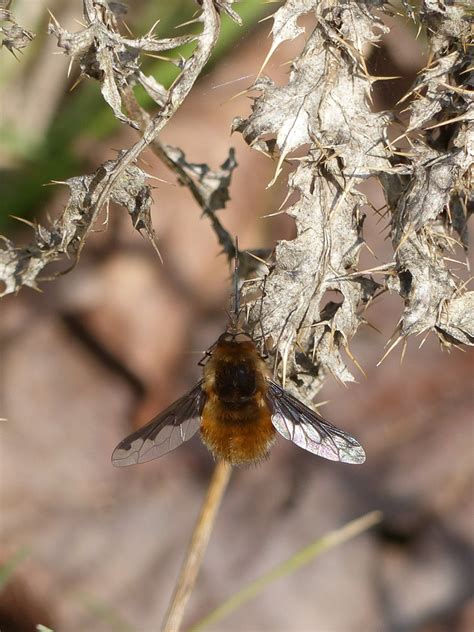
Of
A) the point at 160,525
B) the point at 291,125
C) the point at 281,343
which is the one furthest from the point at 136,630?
the point at 291,125

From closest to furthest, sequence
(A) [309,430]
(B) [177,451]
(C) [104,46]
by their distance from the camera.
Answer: (C) [104,46] → (A) [309,430] → (B) [177,451]

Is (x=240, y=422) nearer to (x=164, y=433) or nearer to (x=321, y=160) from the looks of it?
(x=164, y=433)

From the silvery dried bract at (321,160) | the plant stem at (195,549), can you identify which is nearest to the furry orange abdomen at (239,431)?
the plant stem at (195,549)

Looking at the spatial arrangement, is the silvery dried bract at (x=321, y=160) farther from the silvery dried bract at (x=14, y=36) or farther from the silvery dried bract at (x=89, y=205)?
the silvery dried bract at (x=14, y=36)

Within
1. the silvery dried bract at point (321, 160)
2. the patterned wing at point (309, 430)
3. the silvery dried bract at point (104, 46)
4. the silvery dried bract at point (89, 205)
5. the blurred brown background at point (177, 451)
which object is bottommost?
the blurred brown background at point (177, 451)

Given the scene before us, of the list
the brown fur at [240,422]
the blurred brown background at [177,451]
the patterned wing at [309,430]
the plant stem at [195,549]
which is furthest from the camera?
the blurred brown background at [177,451]

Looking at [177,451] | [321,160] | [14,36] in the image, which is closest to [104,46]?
[14,36]

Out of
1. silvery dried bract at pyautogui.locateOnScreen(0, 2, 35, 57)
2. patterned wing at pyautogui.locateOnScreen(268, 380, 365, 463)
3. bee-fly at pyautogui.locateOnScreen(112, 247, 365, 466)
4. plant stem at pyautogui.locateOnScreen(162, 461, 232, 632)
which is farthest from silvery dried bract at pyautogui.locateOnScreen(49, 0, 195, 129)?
plant stem at pyautogui.locateOnScreen(162, 461, 232, 632)
